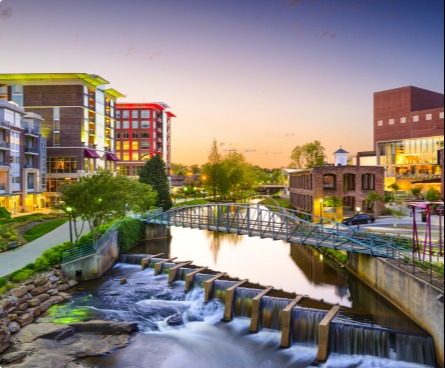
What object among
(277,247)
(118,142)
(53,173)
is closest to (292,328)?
(277,247)

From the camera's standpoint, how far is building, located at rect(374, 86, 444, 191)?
72.0 m

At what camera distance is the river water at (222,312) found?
16.6 m

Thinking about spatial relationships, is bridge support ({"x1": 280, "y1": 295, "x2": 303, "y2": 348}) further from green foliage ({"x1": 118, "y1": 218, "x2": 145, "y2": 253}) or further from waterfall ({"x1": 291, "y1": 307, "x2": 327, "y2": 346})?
green foliage ({"x1": 118, "y1": 218, "x2": 145, "y2": 253})

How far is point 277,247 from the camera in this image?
39062 mm

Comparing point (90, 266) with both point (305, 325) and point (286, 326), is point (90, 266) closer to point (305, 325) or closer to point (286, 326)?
point (286, 326)

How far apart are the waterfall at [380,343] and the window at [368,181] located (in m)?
32.8

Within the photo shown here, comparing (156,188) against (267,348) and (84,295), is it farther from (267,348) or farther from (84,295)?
(267,348)

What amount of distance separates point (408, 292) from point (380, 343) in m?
2.97

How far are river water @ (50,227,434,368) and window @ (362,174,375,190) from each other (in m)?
17.9

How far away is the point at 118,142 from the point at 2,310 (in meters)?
78.7

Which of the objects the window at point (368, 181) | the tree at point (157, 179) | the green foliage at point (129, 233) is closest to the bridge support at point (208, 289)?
the green foliage at point (129, 233)

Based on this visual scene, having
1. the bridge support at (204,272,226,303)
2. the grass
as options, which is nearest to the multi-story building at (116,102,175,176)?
the grass

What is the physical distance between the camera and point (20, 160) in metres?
Result: 48.9

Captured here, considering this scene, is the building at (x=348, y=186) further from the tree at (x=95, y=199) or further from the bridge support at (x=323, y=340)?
the bridge support at (x=323, y=340)
